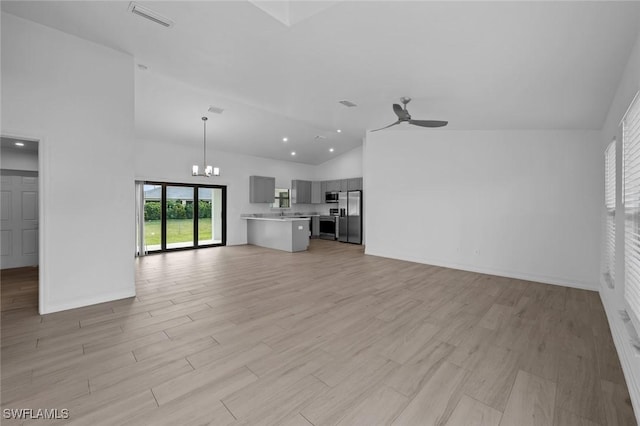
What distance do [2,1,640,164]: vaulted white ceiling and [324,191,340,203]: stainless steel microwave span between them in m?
5.26

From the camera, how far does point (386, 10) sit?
2.39 m

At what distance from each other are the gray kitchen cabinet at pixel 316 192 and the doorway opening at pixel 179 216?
11.1 ft

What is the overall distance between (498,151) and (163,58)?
18.4 ft

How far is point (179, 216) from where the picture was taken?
7863 millimetres

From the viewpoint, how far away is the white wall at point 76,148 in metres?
3.03

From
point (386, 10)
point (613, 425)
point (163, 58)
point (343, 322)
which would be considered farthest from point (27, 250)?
point (613, 425)

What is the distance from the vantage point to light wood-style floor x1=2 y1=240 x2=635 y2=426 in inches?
68.7

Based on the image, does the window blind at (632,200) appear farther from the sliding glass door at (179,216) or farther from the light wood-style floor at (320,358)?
the sliding glass door at (179,216)

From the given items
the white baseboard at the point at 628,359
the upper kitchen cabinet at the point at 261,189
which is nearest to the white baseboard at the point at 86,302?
the white baseboard at the point at 628,359

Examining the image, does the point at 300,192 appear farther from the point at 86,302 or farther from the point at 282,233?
the point at 86,302

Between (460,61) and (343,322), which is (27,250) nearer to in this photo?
(343,322)

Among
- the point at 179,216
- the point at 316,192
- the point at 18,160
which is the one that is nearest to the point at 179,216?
the point at 179,216

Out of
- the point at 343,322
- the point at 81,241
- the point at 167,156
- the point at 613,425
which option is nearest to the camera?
the point at 613,425

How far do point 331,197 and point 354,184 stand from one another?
1184mm
